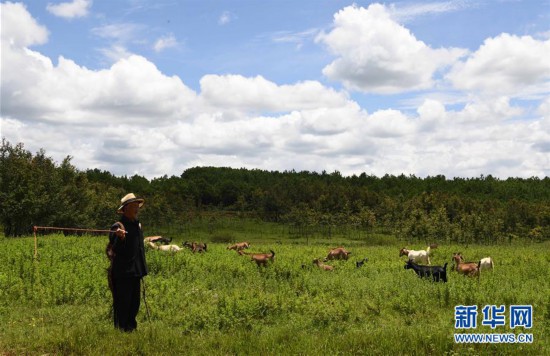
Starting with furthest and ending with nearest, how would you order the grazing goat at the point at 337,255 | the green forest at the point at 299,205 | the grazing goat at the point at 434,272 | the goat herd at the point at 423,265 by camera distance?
the green forest at the point at 299,205 → the grazing goat at the point at 337,255 → the goat herd at the point at 423,265 → the grazing goat at the point at 434,272

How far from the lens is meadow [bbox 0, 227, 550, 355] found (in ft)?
26.2

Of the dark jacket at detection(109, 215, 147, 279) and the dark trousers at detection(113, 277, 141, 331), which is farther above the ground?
the dark jacket at detection(109, 215, 147, 279)

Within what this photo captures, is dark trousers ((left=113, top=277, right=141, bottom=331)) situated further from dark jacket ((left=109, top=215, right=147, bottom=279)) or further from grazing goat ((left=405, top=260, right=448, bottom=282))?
grazing goat ((left=405, top=260, right=448, bottom=282))

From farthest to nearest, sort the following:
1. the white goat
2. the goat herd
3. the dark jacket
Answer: the white goat
the goat herd
the dark jacket

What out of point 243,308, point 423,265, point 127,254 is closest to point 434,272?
point 423,265

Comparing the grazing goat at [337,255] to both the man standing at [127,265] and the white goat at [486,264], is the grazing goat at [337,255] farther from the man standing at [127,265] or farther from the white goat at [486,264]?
the man standing at [127,265]

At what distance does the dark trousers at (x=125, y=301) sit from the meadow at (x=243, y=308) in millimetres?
380

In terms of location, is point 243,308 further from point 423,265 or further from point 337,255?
point 337,255

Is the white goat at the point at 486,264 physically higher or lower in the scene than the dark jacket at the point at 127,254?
lower

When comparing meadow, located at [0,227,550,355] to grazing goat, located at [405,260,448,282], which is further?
grazing goat, located at [405,260,448,282]

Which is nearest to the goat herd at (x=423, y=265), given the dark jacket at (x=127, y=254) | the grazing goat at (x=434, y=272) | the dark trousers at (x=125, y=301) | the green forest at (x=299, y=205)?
the grazing goat at (x=434, y=272)

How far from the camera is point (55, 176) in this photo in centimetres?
5097

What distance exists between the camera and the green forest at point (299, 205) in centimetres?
4800

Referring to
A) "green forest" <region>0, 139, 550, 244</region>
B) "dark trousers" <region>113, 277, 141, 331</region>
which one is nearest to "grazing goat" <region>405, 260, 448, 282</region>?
"dark trousers" <region>113, 277, 141, 331</region>
